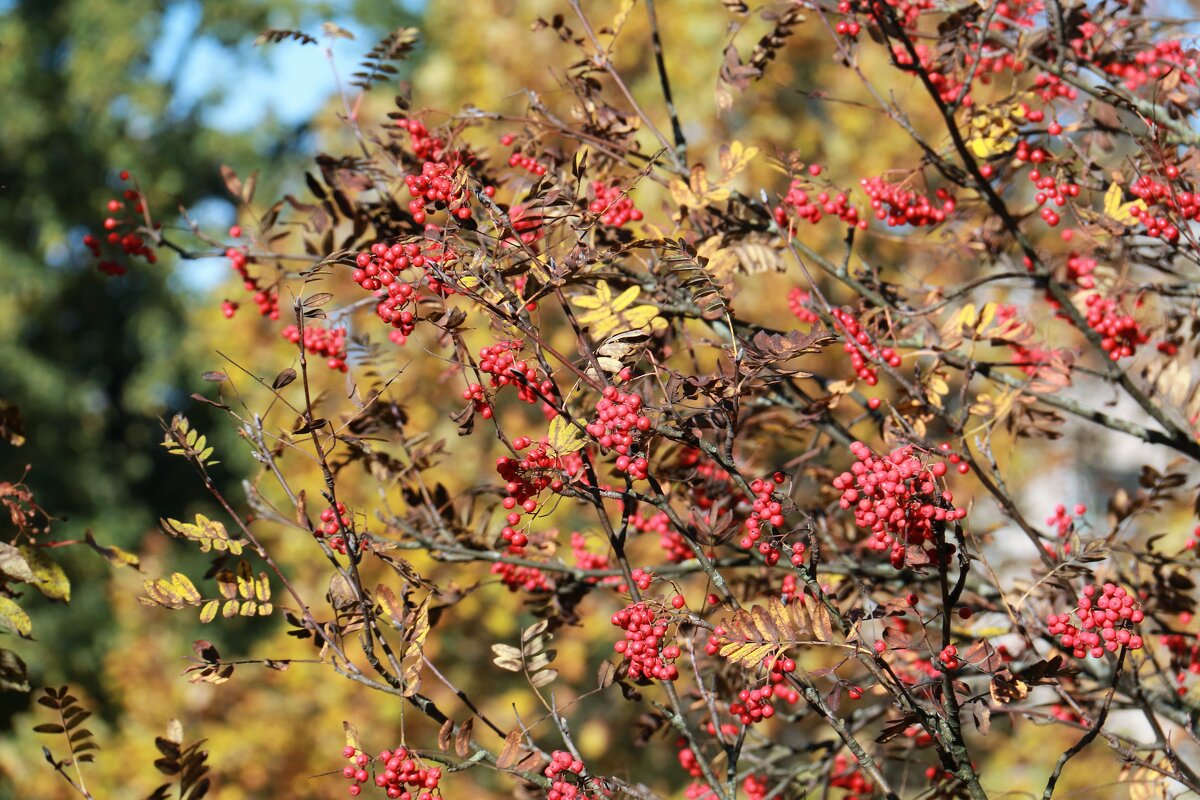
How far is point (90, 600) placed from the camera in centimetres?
1139

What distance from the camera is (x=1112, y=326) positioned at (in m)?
2.04

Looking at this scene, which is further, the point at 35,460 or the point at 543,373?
the point at 35,460

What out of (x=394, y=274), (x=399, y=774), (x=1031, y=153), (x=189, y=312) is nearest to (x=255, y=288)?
(x=394, y=274)

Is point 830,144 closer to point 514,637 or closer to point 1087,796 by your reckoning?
point 514,637

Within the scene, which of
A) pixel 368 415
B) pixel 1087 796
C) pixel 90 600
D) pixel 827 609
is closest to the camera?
pixel 827 609

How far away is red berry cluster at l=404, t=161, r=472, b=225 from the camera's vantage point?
1.31m

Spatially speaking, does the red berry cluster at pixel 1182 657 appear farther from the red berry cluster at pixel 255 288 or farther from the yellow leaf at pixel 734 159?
the red berry cluster at pixel 255 288

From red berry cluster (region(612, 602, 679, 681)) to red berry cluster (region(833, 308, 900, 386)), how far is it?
63 cm

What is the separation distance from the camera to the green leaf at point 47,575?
5.46 ft

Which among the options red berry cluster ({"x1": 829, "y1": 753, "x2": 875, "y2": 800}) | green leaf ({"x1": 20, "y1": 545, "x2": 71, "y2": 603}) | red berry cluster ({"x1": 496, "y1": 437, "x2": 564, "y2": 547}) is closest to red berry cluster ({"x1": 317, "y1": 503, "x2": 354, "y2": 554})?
red berry cluster ({"x1": 496, "y1": 437, "x2": 564, "y2": 547})

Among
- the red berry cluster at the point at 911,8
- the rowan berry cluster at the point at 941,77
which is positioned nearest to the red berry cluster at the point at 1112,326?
the rowan berry cluster at the point at 941,77

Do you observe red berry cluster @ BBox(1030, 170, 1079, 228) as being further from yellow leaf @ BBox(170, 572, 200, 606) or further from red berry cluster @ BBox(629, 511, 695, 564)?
yellow leaf @ BBox(170, 572, 200, 606)

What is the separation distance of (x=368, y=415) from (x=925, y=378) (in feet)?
3.52

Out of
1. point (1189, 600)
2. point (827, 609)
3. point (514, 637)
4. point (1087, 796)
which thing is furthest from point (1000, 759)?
point (827, 609)
